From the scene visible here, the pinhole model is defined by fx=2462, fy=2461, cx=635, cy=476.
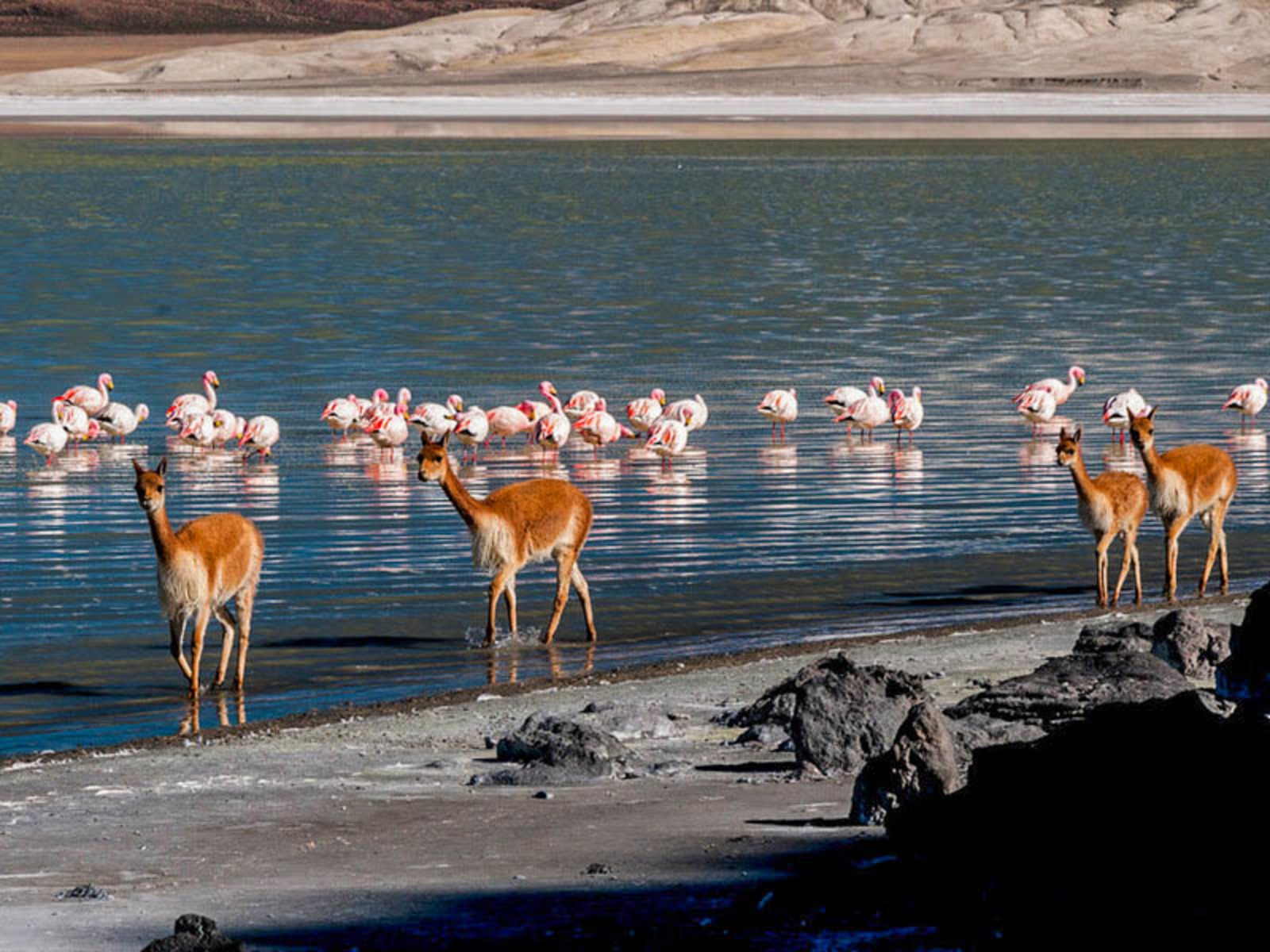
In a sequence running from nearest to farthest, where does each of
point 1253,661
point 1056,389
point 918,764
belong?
point 1253,661 < point 918,764 < point 1056,389

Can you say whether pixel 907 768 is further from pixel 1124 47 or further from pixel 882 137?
pixel 1124 47

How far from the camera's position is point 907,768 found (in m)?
8.34

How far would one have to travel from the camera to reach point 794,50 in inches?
6083

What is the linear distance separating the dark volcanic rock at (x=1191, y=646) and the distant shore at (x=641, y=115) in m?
83.4

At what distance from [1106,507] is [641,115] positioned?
10022cm

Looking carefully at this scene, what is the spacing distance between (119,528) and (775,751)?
8916 millimetres

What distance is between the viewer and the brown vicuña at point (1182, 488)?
15469 mm

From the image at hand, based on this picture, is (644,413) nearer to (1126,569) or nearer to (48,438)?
(48,438)

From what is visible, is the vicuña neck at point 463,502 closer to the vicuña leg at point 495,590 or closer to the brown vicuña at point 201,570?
the vicuña leg at point 495,590

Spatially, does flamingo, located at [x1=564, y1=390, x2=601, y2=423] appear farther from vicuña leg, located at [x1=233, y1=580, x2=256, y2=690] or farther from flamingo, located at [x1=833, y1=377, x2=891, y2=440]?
vicuña leg, located at [x1=233, y1=580, x2=256, y2=690]

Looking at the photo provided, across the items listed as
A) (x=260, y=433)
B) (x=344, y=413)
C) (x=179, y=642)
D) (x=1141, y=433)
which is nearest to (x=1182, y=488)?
(x=1141, y=433)

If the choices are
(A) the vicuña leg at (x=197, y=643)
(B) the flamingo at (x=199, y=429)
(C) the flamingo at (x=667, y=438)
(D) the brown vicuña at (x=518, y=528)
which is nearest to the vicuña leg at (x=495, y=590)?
(D) the brown vicuña at (x=518, y=528)

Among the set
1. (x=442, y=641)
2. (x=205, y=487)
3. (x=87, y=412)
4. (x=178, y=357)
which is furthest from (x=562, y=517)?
(x=178, y=357)

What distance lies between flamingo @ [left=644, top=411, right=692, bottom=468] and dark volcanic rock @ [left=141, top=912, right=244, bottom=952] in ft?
47.6
